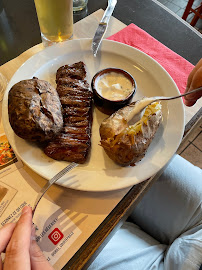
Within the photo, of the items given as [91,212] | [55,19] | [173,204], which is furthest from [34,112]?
[173,204]

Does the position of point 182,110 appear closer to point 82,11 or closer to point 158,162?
point 158,162

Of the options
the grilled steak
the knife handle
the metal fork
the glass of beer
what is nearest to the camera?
the metal fork

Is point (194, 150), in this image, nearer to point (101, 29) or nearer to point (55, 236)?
point (101, 29)

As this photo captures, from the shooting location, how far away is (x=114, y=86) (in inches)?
48.4

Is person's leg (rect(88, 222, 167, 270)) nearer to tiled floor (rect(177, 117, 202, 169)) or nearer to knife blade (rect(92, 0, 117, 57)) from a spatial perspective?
knife blade (rect(92, 0, 117, 57))

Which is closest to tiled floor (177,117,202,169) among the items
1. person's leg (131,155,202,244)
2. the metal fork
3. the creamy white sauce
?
person's leg (131,155,202,244)

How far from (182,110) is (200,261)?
2.37 ft

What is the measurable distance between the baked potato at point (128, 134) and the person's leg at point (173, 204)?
455 mm

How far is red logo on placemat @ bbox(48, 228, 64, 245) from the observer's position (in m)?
0.94

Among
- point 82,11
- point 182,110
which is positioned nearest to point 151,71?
point 182,110

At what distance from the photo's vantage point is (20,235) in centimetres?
79

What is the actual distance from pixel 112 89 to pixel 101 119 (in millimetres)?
160

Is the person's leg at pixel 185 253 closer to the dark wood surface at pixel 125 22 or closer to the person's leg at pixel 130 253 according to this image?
the person's leg at pixel 130 253

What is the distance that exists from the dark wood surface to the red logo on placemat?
1.08m
